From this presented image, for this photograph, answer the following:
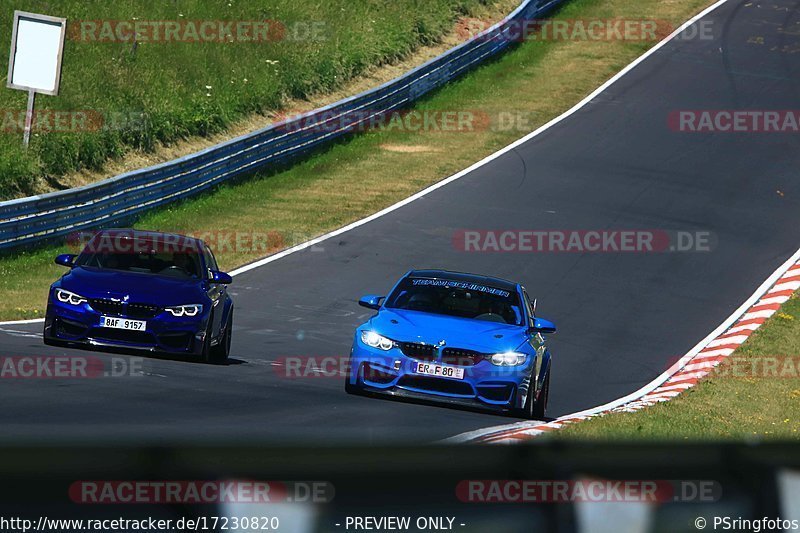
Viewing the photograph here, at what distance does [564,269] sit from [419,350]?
11.3 metres

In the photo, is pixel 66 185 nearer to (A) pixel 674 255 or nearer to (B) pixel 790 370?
(A) pixel 674 255

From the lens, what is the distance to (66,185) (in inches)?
1027

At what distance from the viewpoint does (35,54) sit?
81.1 ft

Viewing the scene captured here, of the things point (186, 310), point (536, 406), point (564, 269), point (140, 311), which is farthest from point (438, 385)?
point (564, 269)

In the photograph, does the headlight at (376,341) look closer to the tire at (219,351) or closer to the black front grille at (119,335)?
the tire at (219,351)

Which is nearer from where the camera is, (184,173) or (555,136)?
(184,173)

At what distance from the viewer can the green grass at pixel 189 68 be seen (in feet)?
89.2

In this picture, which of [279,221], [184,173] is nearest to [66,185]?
[184,173]

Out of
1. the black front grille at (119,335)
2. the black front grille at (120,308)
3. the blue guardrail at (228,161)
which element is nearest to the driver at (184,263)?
the black front grille at (120,308)

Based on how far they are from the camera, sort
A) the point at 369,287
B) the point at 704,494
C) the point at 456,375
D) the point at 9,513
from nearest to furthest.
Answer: the point at 9,513 < the point at 704,494 < the point at 456,375 < the point at 369,287

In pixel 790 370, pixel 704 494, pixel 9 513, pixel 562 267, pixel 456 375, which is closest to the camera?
pixel 9 513

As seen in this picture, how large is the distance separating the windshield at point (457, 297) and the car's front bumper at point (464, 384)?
109cm

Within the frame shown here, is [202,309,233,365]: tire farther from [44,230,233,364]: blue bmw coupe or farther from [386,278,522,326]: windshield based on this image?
[386,278,522,326]: windshield

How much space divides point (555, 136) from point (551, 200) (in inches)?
217
